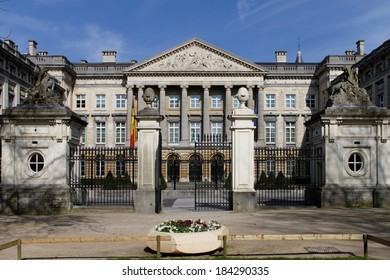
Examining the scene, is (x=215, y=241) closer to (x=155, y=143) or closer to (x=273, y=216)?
(x=273, y=216)

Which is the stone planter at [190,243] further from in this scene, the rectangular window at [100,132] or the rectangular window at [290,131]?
the rectangular window at [290,131]

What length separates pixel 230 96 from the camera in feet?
194

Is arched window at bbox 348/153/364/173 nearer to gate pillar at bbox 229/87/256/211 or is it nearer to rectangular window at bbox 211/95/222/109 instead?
gate pillar at bbox 229/87/256/211

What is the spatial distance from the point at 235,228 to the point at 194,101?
1941 inches

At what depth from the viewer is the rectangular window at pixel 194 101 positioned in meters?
60.5

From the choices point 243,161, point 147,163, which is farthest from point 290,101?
point 147,163

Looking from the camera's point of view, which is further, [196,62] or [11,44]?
[196,62]

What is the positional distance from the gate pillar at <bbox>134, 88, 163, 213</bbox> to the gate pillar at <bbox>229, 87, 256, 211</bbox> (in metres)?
2.84

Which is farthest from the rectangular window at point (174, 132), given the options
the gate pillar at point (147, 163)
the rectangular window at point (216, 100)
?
the gate pillar at point (147, 163)

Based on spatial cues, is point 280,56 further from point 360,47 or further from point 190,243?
point 190,243

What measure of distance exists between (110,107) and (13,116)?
148 feet

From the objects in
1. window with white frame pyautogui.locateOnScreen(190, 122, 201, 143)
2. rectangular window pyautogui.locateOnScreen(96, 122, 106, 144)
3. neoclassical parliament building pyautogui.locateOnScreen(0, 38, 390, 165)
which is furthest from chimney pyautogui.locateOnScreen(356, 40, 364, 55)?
rectangular window pyautogui.locateOnScreen(96, 122, 106, 144)

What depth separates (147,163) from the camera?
52.4ft

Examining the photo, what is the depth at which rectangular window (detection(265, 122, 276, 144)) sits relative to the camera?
60.8 meters
